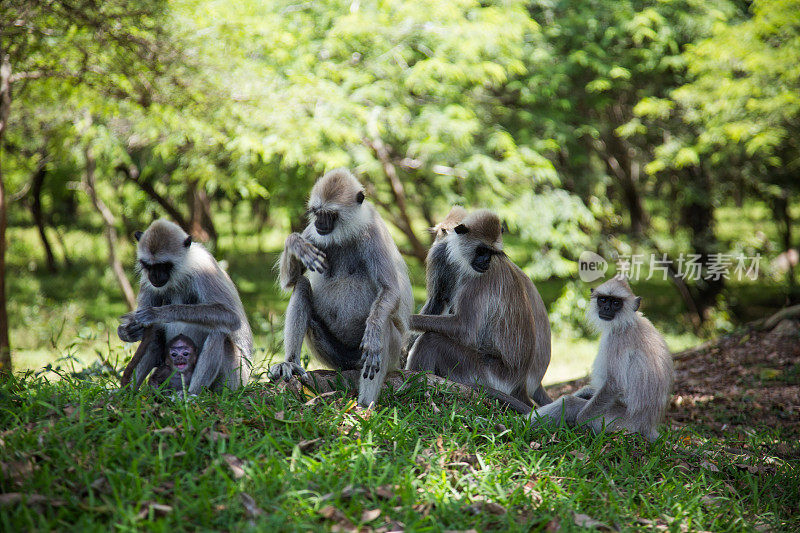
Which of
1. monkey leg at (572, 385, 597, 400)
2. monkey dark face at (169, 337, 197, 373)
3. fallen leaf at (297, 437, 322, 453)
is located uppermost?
monkey dark face at (169, 337, 197, 373)

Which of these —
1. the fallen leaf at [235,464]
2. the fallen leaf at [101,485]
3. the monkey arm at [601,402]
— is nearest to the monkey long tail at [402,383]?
the monkey arm at [601,402]

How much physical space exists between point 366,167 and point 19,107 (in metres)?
5.22

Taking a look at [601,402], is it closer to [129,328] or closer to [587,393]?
[587,393]

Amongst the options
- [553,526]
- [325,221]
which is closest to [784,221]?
[325,221]

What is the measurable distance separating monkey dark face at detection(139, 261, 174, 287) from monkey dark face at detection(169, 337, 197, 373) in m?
0.38

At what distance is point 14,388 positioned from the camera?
3871 mm

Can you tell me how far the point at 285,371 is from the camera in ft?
14.1

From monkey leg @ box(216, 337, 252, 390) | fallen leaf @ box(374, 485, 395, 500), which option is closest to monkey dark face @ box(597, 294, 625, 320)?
fallen leaf @ box(374, 485, 395, 500)

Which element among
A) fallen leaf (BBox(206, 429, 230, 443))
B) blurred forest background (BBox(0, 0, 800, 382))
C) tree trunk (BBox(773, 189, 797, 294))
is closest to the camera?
fallen leaf (BBox(206, 429, 230, 443))

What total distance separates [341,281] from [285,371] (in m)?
0.74

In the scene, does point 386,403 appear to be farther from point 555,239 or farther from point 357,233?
point 555,239

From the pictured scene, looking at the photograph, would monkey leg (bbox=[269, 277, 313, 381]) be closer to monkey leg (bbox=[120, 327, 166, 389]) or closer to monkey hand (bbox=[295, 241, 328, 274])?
monkey hand (bbox=[295, 241, 328, 274])

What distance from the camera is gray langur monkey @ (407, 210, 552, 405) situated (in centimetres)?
469

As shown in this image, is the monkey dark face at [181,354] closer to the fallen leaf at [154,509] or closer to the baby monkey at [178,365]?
the baby monkey at [178,365]
